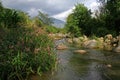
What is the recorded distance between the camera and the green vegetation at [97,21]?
145 feet

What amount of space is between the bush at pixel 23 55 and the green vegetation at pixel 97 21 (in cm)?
3140

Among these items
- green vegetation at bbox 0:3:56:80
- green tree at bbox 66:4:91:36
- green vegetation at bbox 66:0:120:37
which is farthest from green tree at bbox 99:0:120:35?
green vegetation at bbox 0:3:56:80

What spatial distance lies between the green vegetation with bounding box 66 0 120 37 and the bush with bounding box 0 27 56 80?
31.4 metres

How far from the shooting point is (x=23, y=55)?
35.2 feet

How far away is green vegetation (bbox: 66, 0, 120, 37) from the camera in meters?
44.1

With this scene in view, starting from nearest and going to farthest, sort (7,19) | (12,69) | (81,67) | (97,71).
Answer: (12,69) < (97,71) < (81,67) < (7,19)

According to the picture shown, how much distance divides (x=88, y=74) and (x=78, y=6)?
4261cm

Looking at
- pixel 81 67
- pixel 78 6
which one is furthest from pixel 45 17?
pixel 81 67

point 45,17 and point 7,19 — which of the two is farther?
point 45,17

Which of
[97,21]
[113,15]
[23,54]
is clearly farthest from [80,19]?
[23,54]

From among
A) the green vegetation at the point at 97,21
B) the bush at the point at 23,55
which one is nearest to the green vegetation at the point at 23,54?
the bush at the point at 23,55

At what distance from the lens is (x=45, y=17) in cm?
9456

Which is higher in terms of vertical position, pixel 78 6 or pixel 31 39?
pixel 78 6

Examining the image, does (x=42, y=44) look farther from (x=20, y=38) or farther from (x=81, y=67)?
(x=81, y=67)
